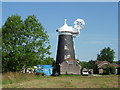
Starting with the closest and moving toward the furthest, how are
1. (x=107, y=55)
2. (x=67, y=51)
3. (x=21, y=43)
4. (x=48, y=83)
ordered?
(x=48, y=83) < (x=21, y=43) < (x=67, y=51) < (x=107, y=55)

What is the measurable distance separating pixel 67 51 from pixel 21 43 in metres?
19.9

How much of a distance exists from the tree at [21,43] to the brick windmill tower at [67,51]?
1680 cm

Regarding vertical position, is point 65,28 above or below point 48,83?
above

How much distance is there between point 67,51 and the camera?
44312mm

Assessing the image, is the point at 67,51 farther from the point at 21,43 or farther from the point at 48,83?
the point at 48,83

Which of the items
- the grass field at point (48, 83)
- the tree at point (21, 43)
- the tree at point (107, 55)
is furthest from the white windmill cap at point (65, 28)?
the tree at point (107, 55)

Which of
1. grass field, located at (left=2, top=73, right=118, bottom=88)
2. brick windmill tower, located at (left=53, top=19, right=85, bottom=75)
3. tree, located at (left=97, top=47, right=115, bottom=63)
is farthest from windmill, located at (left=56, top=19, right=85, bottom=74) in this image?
tree, located at (left=97, top=47, right=115, bottom=63)

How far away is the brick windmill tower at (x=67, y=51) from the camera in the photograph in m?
42.4

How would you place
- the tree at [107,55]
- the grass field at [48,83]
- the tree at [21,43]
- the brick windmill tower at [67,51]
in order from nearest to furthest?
the grass field at [48,83], the tree at [21,43], the brick windmill tower at [67,51], the tree at [107,55]

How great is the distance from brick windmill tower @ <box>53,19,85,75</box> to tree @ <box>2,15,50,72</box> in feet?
55.1

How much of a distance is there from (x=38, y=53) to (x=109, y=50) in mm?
73104

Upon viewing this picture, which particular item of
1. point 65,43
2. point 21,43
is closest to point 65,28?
point 65,43

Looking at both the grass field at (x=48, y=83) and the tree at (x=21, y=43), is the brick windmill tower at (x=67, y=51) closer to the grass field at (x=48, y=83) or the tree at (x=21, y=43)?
the tree at (x=21, y=43)

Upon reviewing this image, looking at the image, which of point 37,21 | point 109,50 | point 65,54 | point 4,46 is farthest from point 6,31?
point 109,50
